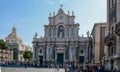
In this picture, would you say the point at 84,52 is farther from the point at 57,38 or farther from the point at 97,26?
the point at 97,26

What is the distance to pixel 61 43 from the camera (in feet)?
285

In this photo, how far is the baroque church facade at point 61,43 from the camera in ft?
280

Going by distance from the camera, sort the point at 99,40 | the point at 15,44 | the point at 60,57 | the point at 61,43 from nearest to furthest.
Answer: the point at 99,40 → the point at 60,57 → the point at 61,43 → the point at 15,44

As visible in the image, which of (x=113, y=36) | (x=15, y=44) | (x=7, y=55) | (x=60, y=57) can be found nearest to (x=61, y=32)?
(x=60, y=57)

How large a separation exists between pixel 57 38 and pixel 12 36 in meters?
54.9

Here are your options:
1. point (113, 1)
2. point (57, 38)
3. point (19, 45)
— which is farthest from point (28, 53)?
point (113, 1)

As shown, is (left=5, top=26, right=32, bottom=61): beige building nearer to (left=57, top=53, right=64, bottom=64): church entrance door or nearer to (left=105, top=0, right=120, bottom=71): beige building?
(left=57, top=53, right=64, bottom=64): church entrance door

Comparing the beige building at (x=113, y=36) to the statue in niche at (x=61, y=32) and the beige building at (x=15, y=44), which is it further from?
the beige building at (x=15, y=44)

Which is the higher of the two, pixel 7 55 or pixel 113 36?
pixel 113 36

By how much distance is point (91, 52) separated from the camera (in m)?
83.7

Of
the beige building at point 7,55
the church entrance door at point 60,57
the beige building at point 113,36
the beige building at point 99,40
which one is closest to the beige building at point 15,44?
the beige building at point 7,55

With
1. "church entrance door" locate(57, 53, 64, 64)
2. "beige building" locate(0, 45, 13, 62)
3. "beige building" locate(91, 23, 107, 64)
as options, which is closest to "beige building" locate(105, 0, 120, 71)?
"beige building" locate(91, 23, 107, 64)

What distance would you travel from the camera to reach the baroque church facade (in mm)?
85438

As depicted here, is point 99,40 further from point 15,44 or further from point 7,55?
point 15,44
